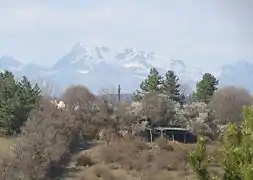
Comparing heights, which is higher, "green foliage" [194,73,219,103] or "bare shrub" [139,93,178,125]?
"green foliage" [194,73,219,103]

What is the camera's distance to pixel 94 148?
4722cm

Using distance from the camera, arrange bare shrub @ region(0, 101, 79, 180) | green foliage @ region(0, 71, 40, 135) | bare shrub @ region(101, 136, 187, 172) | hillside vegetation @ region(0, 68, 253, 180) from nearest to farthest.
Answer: bare shrub @ region(0, 101, 79, 180)
hillside vegetation @ region(0, 68, 253, 180)
bare shrub @ region(101, 136, 187, 172)
green foliage @ region(0, 71, 40, 135)

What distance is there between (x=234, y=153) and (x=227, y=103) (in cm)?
4347

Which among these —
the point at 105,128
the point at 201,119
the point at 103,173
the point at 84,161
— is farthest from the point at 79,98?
the point at 103,173

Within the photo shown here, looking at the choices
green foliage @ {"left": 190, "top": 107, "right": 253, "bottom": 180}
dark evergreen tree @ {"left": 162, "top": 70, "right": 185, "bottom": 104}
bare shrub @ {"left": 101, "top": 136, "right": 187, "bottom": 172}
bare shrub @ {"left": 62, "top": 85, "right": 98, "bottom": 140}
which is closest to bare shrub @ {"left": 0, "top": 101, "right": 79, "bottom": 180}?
bare shrub @ {"left": 101, "top": 136, "right": 187, "bottom": 172}

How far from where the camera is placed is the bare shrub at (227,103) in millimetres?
51625

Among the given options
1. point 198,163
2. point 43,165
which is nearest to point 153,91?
point 43,165

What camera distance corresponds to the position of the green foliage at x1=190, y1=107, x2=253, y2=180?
415 inches

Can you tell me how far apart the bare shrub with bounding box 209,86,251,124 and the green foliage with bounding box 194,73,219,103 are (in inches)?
42.1

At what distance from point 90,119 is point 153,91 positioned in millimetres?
7829

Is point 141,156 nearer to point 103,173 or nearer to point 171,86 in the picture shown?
point 103,173

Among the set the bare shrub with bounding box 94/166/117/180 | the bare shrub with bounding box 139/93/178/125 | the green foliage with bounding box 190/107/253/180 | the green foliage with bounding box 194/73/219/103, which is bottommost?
the bare shrub with bounding box 94/166/117/180

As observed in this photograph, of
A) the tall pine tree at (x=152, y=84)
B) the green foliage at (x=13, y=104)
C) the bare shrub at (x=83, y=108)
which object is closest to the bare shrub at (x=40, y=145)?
the green foliage at (x=13, y=104)

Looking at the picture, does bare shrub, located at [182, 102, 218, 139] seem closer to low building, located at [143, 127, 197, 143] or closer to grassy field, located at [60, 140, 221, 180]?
low building, located at [143, 127, 197, 143]
